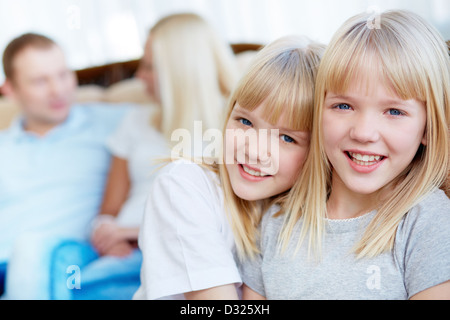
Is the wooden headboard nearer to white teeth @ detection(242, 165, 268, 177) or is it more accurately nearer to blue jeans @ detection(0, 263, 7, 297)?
blue jeans @ detection(0, 263, 7, 297)

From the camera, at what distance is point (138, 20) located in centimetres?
248

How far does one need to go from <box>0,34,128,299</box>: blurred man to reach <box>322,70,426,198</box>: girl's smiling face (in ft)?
3.31

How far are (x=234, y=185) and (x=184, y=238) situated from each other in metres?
0.12

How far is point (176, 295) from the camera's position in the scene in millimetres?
909

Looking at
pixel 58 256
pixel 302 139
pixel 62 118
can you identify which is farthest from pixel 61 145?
pixel 302 139

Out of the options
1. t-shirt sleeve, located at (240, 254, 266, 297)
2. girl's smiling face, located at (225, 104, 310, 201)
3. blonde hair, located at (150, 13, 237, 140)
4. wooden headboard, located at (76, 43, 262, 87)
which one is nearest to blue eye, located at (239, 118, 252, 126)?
girl's smiling face, located at (225, 104, 310, 201)

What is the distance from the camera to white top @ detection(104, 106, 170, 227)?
151 cm

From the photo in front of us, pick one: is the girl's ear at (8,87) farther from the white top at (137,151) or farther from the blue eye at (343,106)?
the blue eye at (343,106)

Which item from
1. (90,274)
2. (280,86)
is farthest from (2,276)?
(280,86)

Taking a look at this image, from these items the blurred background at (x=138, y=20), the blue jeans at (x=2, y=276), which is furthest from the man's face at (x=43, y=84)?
the blue jeans at (x=2, y=276)

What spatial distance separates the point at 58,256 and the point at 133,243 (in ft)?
0.98

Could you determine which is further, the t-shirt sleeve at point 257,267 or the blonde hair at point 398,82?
the t-shirt sleeve at point 257,267

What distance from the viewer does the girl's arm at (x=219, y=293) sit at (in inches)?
33.1

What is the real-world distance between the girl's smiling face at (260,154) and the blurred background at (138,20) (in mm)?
1091
